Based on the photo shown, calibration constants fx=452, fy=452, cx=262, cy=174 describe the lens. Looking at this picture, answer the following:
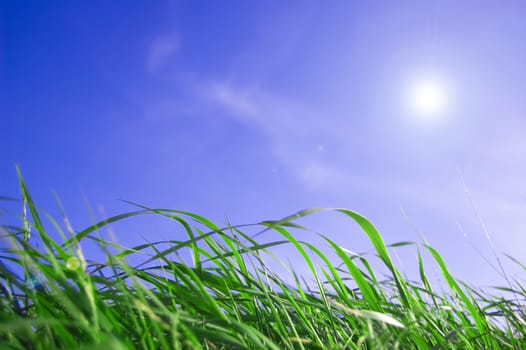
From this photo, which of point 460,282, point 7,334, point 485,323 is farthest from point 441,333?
point 7,334

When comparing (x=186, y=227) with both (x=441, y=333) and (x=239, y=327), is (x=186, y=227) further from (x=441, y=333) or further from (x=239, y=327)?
(x=441, y=333)

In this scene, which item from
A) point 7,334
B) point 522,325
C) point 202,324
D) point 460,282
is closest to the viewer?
point 7,334

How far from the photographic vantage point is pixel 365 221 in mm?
1123

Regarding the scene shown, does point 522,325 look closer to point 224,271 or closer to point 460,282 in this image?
point 460,282

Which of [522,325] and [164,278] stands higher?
[164,278]

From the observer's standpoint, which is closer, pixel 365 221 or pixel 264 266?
pixel 365 221

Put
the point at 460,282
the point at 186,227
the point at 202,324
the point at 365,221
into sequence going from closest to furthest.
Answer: the point at 202,324
the point at 365,221
the point at 186,227
the point at 460,282

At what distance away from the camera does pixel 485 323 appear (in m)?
1.31

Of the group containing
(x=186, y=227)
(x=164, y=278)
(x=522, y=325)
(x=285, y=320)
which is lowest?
(x=522, y=325)

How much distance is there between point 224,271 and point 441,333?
23.8 inches

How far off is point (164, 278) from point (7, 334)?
0.42 meters

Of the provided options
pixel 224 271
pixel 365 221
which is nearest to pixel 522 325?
pixel 365 221

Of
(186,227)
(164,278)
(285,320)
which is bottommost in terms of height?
(285,320)

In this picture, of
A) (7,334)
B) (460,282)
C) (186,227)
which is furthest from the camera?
(460,282)
